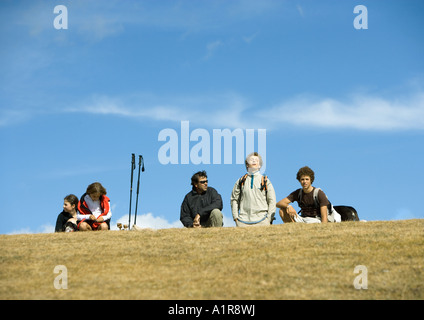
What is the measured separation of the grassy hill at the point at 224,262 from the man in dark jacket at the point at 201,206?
30.3 inches

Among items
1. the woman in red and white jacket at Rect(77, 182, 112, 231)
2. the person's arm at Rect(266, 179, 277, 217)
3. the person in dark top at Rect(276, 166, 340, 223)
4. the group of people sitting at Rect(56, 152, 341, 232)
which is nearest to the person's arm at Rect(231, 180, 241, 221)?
the group of people sitting at Rect(56, 152, 341, 232)

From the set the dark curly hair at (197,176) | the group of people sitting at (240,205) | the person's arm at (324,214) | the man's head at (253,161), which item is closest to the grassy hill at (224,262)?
the person's arm at (324,214)

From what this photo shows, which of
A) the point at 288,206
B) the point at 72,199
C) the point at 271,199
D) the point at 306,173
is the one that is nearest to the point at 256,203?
the point at 271,199

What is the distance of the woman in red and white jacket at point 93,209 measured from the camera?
15.1m

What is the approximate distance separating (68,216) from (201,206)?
3905 millimetres

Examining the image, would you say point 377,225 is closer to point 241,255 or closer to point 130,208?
point 241,255

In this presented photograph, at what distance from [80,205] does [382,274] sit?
8.67 metres

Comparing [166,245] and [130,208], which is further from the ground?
[130,208]

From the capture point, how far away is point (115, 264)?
36.5 ft

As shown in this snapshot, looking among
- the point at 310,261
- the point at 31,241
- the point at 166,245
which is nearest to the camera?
the point at 310,261

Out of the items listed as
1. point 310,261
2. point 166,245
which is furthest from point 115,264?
point 310,261

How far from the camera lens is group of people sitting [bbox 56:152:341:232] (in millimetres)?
14750

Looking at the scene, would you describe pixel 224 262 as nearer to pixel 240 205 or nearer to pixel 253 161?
pixel 240 205

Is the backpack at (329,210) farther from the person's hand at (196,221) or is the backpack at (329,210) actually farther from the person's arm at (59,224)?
the person's arm at (59,224)
